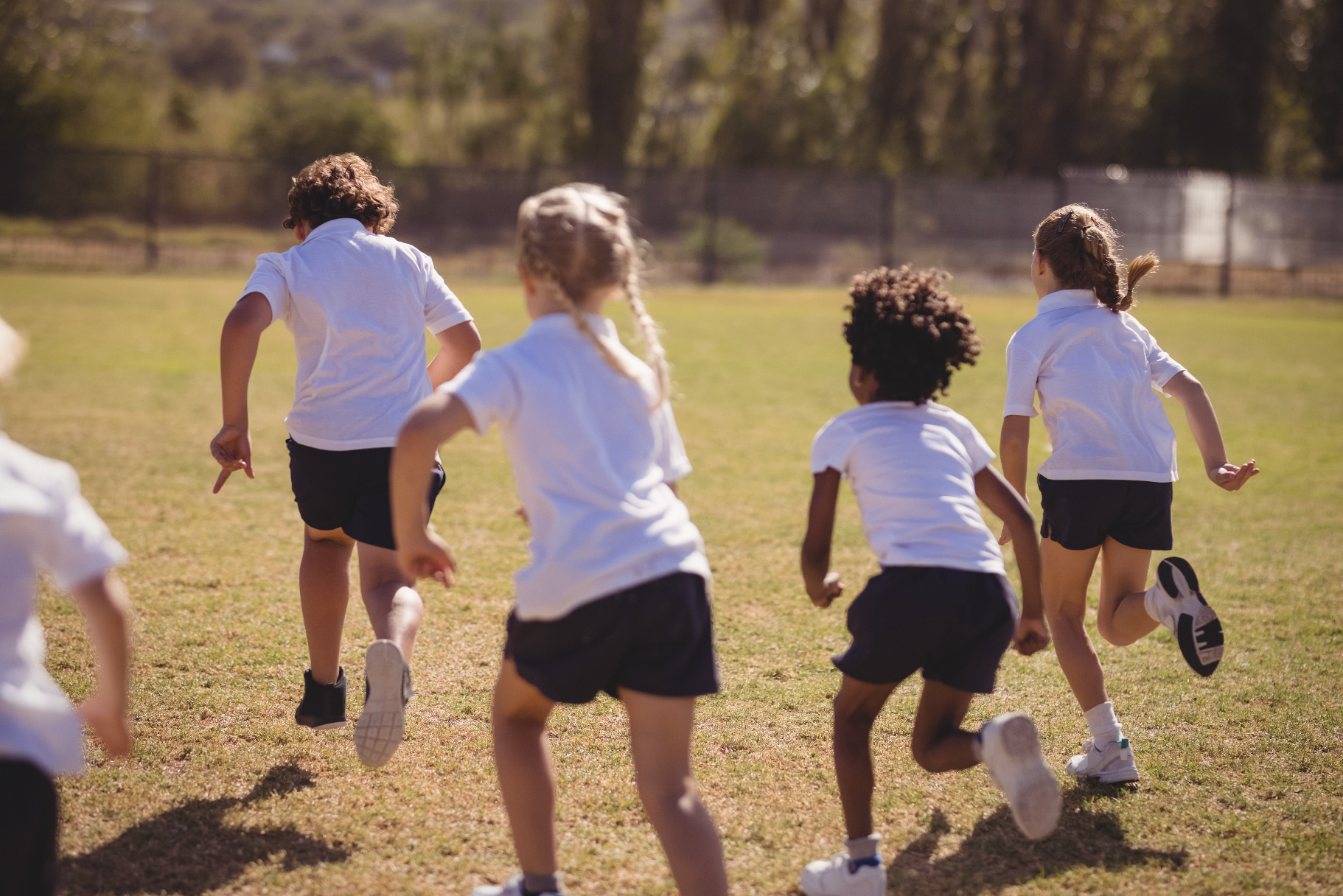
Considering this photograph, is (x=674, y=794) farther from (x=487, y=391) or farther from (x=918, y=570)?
(x=487, y=391)

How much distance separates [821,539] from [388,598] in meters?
1.36

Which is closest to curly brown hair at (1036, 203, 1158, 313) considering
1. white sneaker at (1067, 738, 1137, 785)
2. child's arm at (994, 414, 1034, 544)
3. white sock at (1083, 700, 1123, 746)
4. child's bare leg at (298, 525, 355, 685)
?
child's arm at (994, 414, 1034, 544)

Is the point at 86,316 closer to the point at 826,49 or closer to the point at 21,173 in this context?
the point at 21,173

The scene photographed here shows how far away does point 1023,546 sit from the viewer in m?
2.88

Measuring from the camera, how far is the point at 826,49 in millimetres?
41625

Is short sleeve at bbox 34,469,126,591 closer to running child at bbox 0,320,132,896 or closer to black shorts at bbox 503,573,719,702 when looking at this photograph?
running child at bbox 0,320,132,896

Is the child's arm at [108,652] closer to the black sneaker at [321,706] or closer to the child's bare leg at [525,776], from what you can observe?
the child's bare leg at [525,776]

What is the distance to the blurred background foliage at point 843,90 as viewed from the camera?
3566 cm

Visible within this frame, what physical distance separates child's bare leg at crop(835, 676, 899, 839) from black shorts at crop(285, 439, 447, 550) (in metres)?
1.34

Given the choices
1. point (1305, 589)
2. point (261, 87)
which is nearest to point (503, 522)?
point (1305, 589)

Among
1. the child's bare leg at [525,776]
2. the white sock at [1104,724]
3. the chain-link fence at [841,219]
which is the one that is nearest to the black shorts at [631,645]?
the child's bare leg at [525,776]

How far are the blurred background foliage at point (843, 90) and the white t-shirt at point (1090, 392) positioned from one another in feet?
108

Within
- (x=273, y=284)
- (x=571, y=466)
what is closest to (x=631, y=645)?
(x=571, y=466)

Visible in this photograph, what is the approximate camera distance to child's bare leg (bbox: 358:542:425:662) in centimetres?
335
